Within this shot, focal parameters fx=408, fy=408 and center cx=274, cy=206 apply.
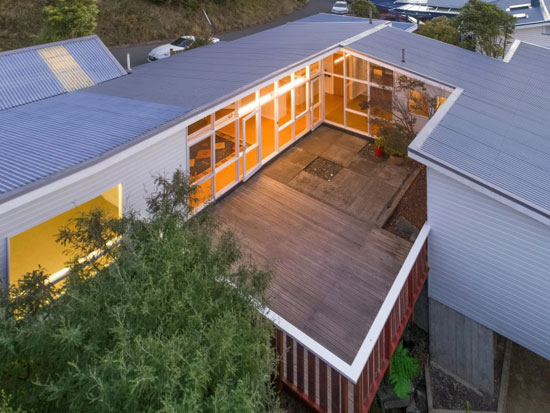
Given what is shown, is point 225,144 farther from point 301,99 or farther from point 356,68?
point 356,68

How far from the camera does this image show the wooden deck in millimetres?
7898

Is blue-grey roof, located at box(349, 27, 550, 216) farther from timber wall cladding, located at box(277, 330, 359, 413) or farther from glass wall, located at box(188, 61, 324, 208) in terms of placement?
timber wall cladding, located at box(277, 330, 359, 413)

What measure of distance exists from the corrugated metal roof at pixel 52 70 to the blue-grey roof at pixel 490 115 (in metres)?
8.00

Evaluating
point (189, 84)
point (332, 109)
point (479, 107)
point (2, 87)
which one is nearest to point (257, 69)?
point (189, 84)

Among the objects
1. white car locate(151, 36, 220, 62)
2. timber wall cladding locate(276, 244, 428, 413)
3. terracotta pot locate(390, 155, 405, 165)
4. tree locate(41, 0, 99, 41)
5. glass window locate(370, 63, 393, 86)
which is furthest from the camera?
white car locate(151, 36, 220, 62)

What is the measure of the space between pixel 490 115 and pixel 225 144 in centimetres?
675

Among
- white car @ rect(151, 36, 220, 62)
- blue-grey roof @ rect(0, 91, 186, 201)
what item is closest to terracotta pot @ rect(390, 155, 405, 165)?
blue-grey roof @ rect(0, 91, 186, 201)

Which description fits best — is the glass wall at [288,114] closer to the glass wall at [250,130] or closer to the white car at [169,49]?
the glass wall at [250,130]

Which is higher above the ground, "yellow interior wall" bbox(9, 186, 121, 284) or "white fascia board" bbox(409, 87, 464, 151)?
"white fascia board" bbox(409, 87, 464, 151)

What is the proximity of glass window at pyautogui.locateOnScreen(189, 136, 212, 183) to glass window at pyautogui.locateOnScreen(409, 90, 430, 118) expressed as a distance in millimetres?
6724

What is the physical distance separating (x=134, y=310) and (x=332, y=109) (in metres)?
12.8

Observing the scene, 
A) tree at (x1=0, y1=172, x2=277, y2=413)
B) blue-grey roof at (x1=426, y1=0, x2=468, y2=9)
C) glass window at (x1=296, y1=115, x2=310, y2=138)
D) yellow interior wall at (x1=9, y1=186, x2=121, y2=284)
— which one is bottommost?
yellow interior wall at (x1=9, y1=186, x2=121, y2=284)

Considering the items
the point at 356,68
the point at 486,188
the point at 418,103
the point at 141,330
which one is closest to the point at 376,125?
the point at 418,103

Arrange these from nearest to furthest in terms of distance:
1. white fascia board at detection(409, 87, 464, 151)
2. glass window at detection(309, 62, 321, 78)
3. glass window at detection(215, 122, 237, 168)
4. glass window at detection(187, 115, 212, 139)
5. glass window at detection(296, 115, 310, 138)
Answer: white fascia board at detection(409, 87, 464, 151)
glass window at detection(187, 115, 212, 139)
glass window at detection(215, 122, 237, 168)
glass window at detection(309, 62, 321, 78)
glass window at detection(296, 115, 310, 138)
